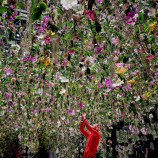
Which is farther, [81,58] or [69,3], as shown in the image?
[81,58]

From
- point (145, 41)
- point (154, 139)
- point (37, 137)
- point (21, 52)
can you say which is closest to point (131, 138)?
point (154, 139)

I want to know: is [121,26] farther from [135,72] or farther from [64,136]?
[64,136]

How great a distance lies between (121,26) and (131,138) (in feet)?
7.35

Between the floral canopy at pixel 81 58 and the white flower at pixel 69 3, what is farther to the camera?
the floral canopy at pixel 81 58

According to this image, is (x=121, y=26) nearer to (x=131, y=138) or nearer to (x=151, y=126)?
(x=151, y=126)

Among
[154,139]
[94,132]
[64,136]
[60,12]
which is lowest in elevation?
[64,136]

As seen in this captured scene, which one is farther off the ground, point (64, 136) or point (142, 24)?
point (142, 24)

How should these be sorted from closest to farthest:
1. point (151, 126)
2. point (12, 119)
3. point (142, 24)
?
1. point (142, 24)
2. point (151, 126)
3. point (12, 119)

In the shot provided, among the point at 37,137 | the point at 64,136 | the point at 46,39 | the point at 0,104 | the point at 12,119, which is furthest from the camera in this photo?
the point at 64,136

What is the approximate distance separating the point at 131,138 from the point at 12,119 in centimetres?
378

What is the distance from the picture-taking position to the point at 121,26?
1.68 meters

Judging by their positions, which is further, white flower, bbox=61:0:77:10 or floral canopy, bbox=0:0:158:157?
floral canopy, bbox=0:0:158:157

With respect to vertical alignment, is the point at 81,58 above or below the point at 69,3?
below

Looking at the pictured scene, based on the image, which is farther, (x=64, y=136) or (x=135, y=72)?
(x=64, y=136)
